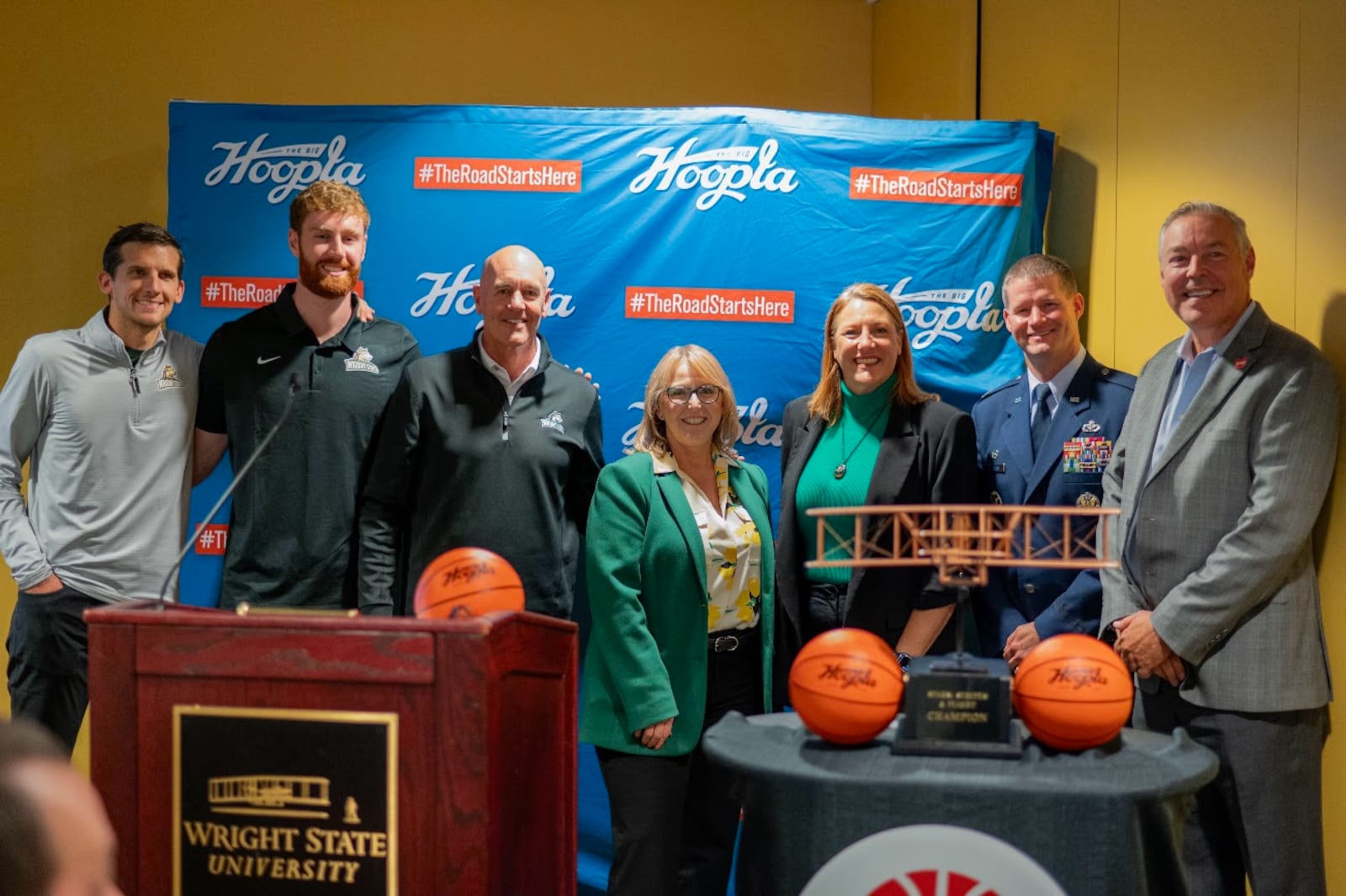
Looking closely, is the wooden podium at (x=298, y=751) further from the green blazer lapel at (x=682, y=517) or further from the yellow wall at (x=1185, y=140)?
the yellow wall at (x=1185, y=140)

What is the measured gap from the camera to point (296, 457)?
347cm

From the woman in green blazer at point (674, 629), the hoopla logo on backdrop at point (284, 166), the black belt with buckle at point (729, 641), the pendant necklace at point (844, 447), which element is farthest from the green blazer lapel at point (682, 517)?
the hoopla logo on backdrop at point (284, 166)

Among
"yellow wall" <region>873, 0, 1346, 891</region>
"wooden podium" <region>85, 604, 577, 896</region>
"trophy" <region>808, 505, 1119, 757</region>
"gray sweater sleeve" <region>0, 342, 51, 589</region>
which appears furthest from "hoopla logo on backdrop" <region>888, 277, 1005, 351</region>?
"wooden podium" <region>85, 604, 577, 896</region>

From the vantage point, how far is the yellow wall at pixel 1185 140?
324 cm

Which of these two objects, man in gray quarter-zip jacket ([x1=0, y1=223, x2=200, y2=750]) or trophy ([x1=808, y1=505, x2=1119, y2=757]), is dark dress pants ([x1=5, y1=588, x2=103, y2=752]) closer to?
man in gray quarter-zip jacket ([x1=0, y1=223, x2=200, y2=750])

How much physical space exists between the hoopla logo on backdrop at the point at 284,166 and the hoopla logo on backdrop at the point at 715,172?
3.14 ft

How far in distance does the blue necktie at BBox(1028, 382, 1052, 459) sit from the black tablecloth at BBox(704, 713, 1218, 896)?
5.21ft

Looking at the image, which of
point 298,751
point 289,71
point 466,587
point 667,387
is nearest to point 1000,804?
point 466,587

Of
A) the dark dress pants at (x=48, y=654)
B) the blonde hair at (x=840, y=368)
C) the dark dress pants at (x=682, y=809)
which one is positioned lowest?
the dark dress pants at (x=682, y=809)

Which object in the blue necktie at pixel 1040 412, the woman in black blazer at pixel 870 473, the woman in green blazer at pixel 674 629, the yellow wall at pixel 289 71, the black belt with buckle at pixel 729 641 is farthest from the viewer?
the yellow wall at pixel 289 71

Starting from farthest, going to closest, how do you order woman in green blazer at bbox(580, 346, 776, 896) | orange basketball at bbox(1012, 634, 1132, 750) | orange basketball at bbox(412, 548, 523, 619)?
woman in green blazer at bbox(580, 346, 776, 896)
orange basketball at bbox(412, 548, 523, 619)
orange basketball at bbox(1012, 634, 1132, 750)

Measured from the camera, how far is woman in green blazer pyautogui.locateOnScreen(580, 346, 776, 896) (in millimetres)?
3121

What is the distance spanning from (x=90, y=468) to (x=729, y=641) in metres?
1.79

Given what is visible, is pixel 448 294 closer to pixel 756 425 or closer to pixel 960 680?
pixel 756 425
